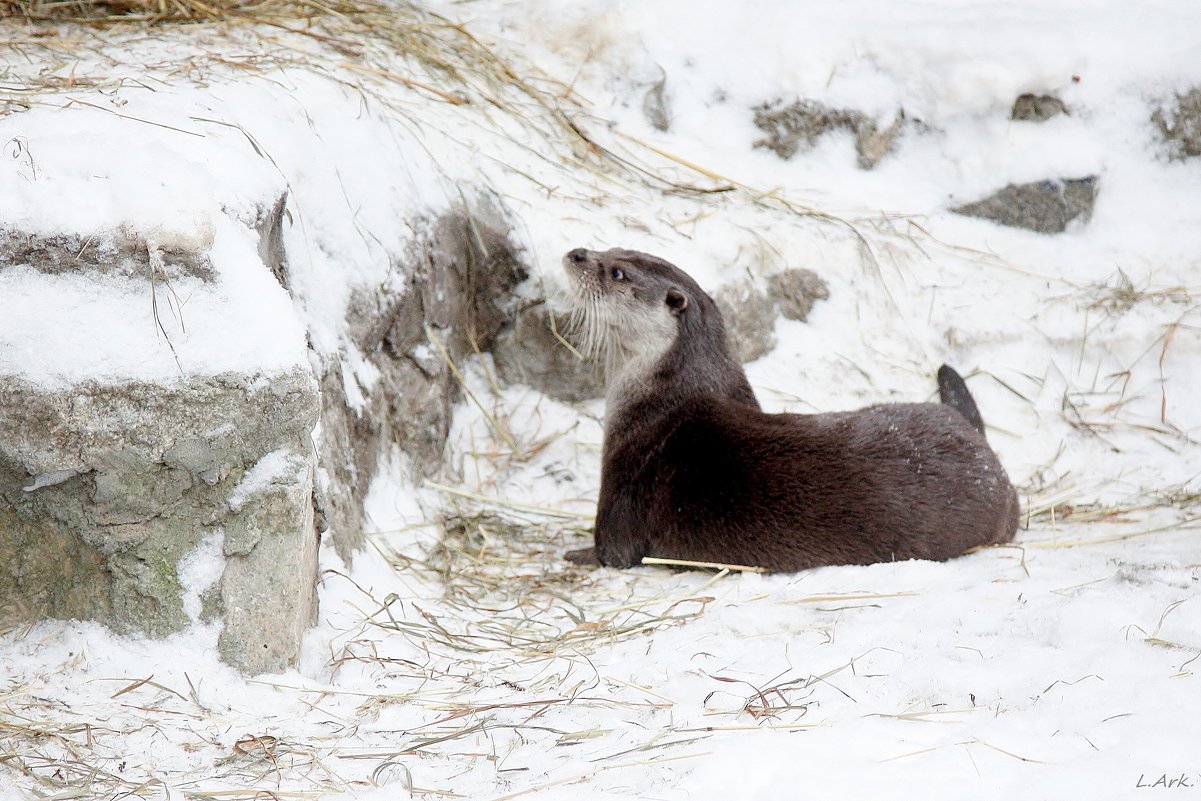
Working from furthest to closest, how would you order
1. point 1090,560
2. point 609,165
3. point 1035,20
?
point 1035,20 < point 609,165 < point 1090,560

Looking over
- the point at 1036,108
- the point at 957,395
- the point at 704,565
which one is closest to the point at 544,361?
the point at 704,565

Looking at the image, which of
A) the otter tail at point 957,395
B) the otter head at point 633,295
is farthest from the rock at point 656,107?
the otter tail at point 957,395

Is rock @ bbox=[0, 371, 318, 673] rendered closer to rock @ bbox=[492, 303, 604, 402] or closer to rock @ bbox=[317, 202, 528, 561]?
rock @ bbox=[317, 202, 528, 561]

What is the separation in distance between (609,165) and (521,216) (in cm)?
64

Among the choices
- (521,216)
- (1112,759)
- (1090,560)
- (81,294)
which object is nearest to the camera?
(1112,759)

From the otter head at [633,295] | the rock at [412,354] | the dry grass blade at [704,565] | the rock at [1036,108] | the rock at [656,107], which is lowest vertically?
the dry grass blade at [704,565]

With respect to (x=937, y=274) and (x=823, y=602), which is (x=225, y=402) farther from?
(x=937, y=274)

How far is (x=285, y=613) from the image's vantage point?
2.59 m

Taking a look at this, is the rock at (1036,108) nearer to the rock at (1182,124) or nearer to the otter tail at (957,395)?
the rock at (1182,124)

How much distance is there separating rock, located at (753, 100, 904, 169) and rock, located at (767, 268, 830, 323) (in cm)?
72

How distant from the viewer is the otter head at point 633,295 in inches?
Result: 155

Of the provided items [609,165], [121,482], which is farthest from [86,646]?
[609,165]

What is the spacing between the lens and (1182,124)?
525cm

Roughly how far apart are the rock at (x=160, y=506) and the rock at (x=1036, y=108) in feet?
12.5
